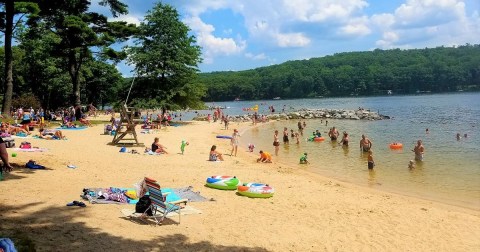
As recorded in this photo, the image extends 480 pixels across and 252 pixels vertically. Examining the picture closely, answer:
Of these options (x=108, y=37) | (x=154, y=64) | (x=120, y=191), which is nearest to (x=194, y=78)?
(x=154, y=64)

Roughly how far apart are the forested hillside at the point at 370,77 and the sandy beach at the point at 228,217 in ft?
444

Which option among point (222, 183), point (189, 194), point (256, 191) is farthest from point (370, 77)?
point (189, 194)

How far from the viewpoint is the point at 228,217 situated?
28.7 ft

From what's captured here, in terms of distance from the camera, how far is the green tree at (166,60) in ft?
→ 119

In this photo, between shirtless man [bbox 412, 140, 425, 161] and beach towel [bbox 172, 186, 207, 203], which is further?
shirtless man [bbox 412, 140, 425, 161]

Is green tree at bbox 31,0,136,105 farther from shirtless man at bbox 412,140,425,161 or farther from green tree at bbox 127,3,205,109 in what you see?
shirtless man at bbox 412,140,425,161

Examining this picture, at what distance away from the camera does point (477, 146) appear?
24.5m

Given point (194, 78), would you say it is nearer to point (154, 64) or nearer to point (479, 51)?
point (154, 64)

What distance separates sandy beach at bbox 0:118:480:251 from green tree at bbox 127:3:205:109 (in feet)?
73.9

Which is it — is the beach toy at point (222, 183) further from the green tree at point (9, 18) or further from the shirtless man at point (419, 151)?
the green tree at point (9, 18)

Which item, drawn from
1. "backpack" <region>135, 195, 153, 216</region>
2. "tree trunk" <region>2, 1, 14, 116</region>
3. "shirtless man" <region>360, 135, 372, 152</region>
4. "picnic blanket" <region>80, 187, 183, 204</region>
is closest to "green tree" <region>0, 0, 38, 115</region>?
"tree trunk" <region>2, 1, 14, 116</region>

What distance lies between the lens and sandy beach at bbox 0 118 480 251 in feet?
22.2

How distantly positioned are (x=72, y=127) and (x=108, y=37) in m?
6.62

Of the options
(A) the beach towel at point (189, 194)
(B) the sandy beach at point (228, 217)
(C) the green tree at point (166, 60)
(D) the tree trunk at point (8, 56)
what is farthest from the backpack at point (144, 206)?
(C) the green tree at point (166, 60)
